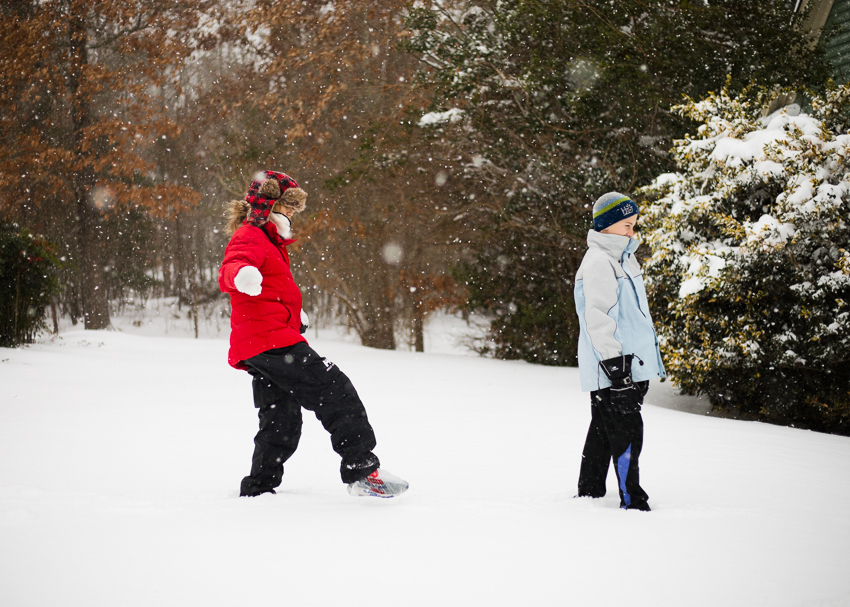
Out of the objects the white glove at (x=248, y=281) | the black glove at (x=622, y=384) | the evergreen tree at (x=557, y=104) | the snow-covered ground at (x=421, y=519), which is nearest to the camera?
the snow-covered ground at (x=421, y=519)

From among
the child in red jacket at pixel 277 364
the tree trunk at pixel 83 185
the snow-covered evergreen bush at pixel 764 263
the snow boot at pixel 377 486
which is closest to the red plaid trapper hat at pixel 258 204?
the child in red jacket at pixel 277 364

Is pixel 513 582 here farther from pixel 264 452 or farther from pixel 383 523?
pixel 264 452

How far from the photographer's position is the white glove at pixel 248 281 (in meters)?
3.09

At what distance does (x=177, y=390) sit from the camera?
317 inches

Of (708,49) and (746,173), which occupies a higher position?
(708,49)

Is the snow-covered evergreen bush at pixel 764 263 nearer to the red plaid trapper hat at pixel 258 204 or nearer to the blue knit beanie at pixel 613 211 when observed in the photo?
the blue knit beanie at pixel 613 211

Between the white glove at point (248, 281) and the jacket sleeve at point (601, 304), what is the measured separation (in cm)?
159

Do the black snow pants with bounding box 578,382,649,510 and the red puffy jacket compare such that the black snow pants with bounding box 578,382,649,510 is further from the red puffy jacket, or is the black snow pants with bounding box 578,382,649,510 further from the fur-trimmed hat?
the fur-trimmed hat

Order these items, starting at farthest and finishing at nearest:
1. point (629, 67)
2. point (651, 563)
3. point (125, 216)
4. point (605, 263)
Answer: point (125, 216), point (629, 67), point (605, 263), point (651, 563)

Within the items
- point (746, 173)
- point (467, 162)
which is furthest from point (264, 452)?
point (467, 162)

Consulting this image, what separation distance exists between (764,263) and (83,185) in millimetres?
16851

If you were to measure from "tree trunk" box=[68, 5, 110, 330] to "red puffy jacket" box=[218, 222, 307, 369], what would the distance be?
14.8 m

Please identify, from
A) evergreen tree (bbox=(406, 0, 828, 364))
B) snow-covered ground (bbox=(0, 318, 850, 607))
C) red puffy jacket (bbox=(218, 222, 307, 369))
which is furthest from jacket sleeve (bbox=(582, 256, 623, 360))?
evergreen tree (bbox=(406, 0, 828, 364))

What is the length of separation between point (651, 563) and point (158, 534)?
202 cm
